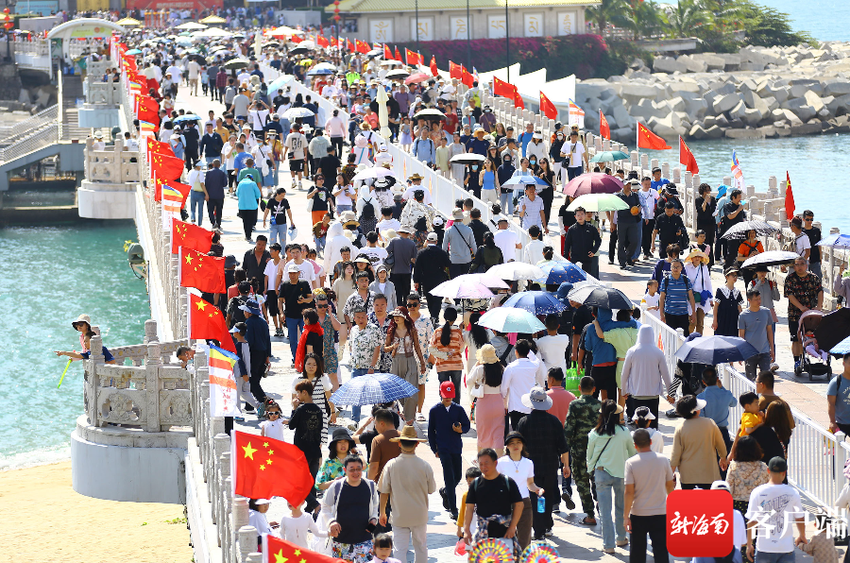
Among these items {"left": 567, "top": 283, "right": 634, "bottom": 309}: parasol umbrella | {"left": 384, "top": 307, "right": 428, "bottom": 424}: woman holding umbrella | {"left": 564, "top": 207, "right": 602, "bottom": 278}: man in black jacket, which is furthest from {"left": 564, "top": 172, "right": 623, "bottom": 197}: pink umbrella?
{"left": 384, "top": 307, "right": 428, "bottom": 424}: woman holding umbrella

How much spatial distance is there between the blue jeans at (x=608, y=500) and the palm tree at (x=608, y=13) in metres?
86.5

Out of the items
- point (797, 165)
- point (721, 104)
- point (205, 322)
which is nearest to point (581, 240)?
point (205, 322)

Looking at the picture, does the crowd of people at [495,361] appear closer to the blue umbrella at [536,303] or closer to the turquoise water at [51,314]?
the blue umbrella at [536,303]

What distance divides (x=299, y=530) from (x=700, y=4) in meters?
94.9

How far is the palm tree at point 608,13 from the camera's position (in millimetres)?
95250

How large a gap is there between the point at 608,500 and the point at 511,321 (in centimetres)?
298

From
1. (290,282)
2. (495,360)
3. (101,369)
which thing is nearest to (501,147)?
(290,282)

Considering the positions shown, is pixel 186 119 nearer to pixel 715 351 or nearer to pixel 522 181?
pixel 522 181

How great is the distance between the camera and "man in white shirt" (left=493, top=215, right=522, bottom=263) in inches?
750

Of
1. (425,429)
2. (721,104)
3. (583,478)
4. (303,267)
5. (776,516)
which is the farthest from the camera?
(721,104)

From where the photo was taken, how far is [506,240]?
1908 cm

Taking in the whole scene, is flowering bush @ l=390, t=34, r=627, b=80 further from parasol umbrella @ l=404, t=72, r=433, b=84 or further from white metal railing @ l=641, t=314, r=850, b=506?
white metal railing @ l=641, t=314, r=850, b=506

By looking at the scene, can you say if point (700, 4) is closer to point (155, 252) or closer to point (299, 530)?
point (155, 252)

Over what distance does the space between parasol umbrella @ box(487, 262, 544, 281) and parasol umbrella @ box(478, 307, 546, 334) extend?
202 centimetres
